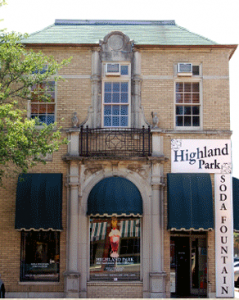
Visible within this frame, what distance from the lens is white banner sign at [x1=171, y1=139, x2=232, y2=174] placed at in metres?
18.4

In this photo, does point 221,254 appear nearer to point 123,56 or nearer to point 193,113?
point 193,113

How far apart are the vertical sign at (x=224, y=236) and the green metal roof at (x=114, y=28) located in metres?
5.32

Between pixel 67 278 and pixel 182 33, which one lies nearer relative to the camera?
pixel 67 278

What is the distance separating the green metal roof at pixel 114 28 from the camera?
63.7ft

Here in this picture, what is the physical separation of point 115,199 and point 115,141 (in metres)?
2.19

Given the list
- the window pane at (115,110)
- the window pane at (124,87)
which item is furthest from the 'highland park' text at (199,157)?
Result: the window pane at (124,87)

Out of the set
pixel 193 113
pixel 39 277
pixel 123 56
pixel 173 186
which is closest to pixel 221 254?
pixel 173 186

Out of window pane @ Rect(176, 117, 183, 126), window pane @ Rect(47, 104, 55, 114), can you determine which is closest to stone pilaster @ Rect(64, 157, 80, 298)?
window pane @ Rect(47, 104, 55, 114)

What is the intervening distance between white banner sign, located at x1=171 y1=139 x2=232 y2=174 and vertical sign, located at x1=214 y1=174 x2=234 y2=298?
0.42 m

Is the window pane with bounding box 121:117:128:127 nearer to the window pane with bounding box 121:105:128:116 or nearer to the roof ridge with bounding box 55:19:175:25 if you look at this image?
the window pane with bounding box 121:105:128:116

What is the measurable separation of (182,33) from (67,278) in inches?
396

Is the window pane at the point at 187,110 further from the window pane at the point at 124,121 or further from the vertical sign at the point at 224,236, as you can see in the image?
the vertical sign at the point at 224,236

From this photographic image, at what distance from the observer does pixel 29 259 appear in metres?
18.0

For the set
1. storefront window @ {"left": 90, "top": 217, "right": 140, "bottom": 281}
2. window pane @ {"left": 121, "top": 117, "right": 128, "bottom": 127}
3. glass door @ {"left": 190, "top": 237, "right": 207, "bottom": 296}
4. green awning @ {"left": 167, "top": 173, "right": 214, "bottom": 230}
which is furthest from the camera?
window pane @ {"left": 121, "top": 117, "right": 128, "bottom": 127}
